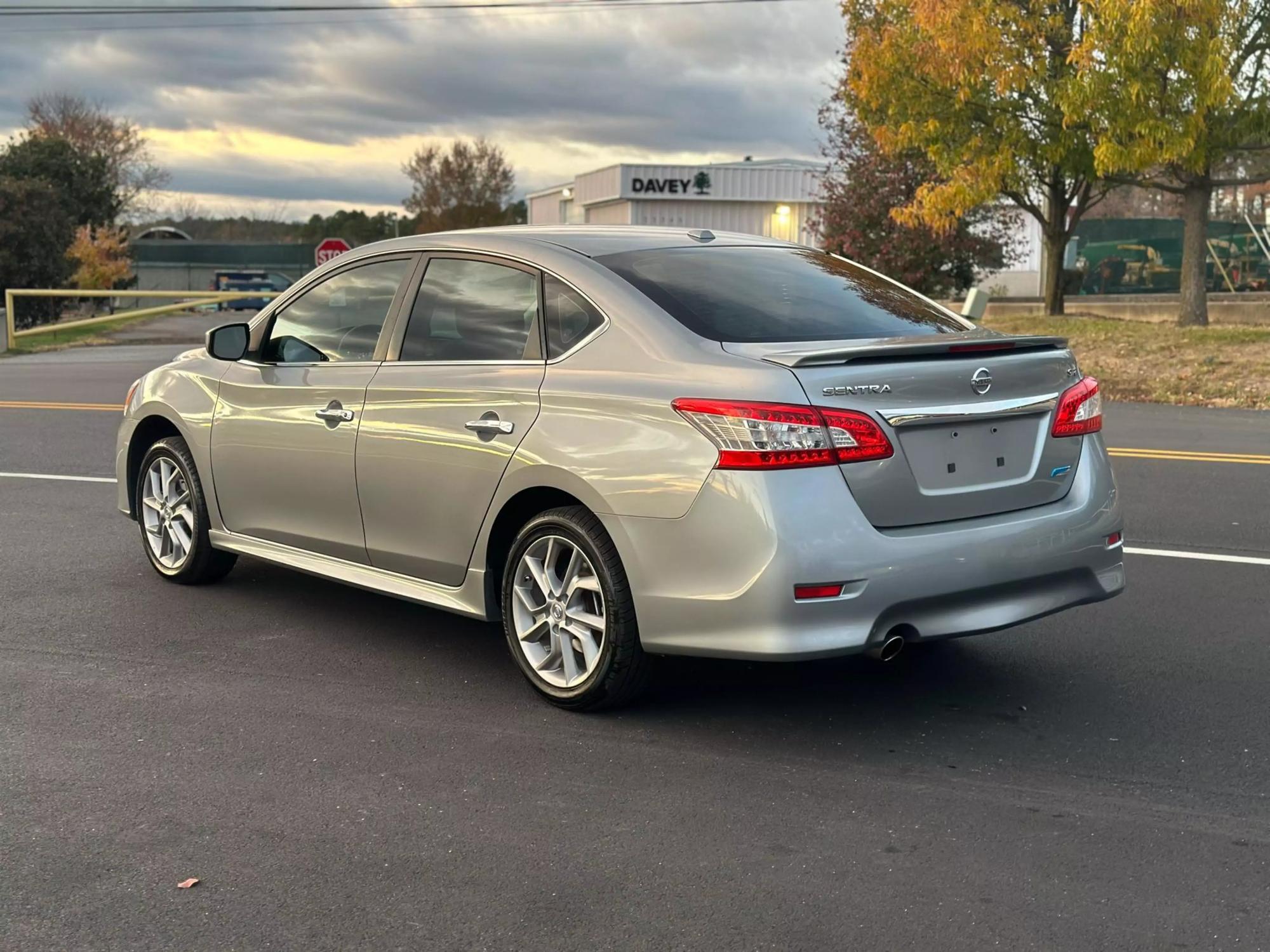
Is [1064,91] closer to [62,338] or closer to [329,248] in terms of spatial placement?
[329,248]

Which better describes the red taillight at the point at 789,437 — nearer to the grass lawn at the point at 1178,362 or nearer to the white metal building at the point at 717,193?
the grass lawn at the point at 1178,362

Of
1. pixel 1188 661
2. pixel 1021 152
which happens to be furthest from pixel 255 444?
pixel 1021 152

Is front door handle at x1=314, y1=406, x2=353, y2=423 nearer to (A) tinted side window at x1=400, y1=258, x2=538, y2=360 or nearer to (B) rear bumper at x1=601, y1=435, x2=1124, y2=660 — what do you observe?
(A) tinted side window at x1=400, y1=258, x2=538, y2=360

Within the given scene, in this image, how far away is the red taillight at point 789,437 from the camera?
4215mm

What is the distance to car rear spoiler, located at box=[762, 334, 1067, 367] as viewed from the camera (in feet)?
14.1

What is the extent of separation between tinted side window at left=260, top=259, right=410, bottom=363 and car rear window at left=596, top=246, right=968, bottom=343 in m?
1.15

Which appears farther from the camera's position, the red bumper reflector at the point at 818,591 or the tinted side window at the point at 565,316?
the tinted side window at the point at 565,316

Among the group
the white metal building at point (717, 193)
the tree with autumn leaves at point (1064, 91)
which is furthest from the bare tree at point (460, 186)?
the tree with autumn leaves at point (1064, 91)

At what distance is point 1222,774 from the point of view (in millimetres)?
4270

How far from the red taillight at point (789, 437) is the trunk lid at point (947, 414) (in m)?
0.04

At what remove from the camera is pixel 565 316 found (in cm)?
504

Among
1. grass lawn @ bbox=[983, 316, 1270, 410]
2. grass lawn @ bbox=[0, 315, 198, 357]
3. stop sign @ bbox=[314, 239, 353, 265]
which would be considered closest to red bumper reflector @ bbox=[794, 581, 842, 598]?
grass lawn @ bbox=[983, 316, 1270, 410]

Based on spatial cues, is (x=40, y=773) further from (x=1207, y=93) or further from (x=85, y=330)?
(x=85, y=330)

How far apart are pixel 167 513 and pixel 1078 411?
14.3 ft
